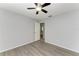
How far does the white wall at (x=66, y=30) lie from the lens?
394 cm

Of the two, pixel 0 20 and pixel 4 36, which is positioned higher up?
pixel 0 20

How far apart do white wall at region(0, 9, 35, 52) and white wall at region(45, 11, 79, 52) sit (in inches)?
75.7

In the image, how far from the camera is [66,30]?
4.47 metres

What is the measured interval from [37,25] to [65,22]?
10.9 feet

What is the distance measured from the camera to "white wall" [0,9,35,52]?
3837 millimetres

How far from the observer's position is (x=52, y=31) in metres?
5.88

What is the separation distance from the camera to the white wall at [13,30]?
12.6ft

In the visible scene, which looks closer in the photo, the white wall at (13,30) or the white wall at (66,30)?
the white wall at (13,30)

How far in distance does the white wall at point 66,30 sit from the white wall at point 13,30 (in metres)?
1.92

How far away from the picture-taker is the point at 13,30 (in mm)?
4484

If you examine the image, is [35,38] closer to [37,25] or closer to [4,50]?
[37,25]

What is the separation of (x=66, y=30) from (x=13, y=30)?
3.00 metres

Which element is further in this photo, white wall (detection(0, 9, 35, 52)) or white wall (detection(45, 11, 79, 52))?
white wall (detection(45, 11, 79, 52))

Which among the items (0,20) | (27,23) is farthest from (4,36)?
(27,23)
